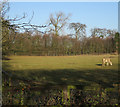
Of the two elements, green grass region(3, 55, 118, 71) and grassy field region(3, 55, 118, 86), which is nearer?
grassy field region(3, 55, 118, 86)

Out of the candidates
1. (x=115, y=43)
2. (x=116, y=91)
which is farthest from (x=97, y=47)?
(x=116, y=91)

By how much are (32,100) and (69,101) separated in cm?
57

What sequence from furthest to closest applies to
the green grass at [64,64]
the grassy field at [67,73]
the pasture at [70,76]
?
the green grass at [64,64] < the grassy field at [67,73] < the pasture at [70,76]

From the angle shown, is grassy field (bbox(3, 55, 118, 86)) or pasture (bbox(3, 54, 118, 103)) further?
grassy field (bbox(3, 55, 118, 86))

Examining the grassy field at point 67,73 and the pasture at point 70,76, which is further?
the grassy field at point 67,73

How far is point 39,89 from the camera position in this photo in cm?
267

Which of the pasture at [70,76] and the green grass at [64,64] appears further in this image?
the green grass at [64,64]

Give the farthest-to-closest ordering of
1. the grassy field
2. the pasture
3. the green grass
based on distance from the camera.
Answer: the green grass, the grassy field, the pasture

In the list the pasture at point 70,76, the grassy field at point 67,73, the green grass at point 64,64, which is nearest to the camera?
the pasture at point 70,76

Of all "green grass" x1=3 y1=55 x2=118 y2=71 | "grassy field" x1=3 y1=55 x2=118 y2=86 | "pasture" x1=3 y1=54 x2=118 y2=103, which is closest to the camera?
"pasture" x1=3 y1=54 x2=118 y2=103

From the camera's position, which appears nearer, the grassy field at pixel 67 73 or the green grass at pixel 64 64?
the grassy field at pixel 67 73

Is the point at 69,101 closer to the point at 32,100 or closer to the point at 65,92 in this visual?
the point at 65,92

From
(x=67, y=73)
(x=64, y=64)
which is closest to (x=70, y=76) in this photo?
(x=67, y=73)

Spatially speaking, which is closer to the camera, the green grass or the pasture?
the pasture
